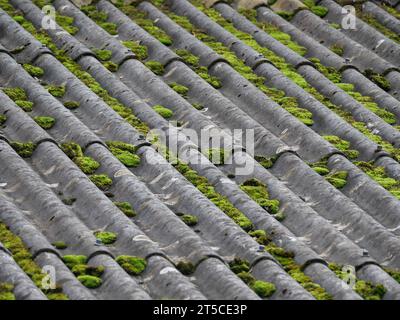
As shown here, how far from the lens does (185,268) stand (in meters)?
8.68

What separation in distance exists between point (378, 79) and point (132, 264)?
5.10 m

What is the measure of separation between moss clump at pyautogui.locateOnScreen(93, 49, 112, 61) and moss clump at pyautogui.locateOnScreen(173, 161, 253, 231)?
8.45 ft

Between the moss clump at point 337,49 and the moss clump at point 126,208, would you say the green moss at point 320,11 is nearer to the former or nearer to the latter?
the moss clump at point 337,49

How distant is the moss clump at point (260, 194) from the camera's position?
9.79 meters

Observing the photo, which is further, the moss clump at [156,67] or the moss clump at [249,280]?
the moss clump at [156,67]

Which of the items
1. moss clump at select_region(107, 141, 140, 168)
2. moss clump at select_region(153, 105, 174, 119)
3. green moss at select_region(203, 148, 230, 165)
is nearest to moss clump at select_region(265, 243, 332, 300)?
green moss at select_region(203, 148, 230, 165)

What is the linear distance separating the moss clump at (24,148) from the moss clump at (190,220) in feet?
5.99

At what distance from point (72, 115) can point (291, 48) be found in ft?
11.9

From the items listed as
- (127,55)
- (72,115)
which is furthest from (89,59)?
(72,115)

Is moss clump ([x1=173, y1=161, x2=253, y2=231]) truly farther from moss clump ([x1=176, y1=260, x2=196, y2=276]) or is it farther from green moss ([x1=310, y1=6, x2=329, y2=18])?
green moss ([x1=310, y1=6, x2=329, y2=18])

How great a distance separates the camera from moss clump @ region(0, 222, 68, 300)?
26.8 ft

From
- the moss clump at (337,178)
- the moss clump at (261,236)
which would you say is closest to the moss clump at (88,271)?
the moss clump at (261,236)

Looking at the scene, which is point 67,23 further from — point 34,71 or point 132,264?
point 132,264

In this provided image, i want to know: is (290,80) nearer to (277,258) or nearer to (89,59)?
(89,59)
